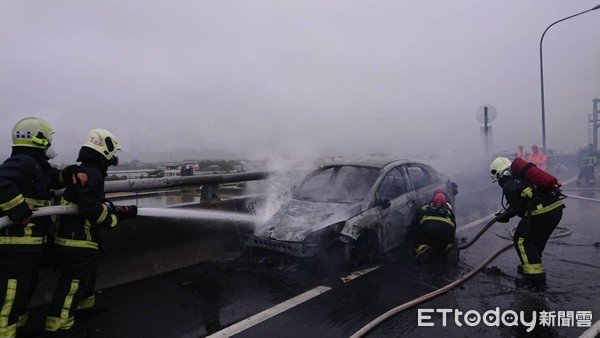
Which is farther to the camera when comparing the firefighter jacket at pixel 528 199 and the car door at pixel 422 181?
the car door at pixel 422 181

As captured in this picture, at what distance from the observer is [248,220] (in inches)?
240

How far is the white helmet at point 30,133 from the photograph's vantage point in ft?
10.3

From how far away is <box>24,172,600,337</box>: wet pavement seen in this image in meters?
3.47

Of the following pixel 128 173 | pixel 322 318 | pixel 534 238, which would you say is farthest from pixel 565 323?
pixel 128 173

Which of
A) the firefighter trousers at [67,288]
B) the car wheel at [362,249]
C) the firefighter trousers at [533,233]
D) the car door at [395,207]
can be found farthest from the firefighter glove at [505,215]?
the firefighter trousers at [67,288]

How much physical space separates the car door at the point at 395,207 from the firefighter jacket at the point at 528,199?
1.51 meters

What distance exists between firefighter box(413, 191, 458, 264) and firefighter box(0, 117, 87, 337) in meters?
4.43

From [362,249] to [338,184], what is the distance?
1283 millimetres

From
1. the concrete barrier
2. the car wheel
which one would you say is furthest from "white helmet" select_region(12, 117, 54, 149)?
the car wheel

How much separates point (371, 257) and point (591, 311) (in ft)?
8.26

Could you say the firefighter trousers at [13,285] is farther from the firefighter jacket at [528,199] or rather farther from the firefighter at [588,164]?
the firefighter at [588,164]

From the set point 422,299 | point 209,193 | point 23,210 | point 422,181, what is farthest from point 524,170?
point 23,210

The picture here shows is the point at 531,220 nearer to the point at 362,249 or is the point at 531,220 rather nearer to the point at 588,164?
the point at 362,249

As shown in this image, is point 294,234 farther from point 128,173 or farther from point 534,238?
point 534,238
